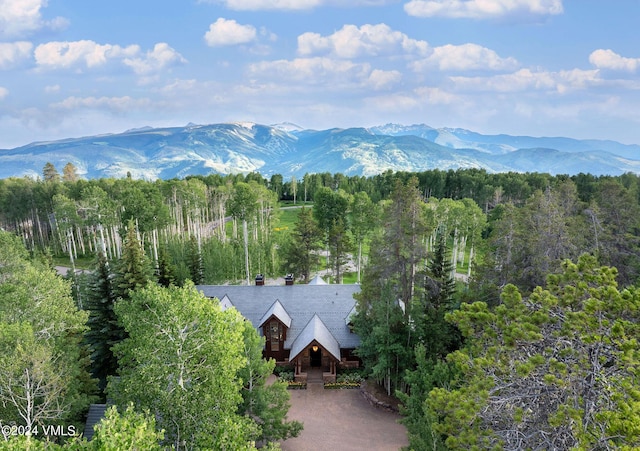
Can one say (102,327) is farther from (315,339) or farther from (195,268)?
(195,268)

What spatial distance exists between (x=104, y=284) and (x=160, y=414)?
48.9ft

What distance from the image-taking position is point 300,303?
31312 millimetres

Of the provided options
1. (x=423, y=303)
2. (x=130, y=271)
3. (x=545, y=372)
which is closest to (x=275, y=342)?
(x=130, y=271)

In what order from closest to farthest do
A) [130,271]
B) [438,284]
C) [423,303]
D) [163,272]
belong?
[423,303]
[438,284]
[130,271]
[163,272]

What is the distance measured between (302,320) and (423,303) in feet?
37.2

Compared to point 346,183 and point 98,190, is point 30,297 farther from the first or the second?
point 346,183

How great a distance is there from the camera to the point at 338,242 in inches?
1720

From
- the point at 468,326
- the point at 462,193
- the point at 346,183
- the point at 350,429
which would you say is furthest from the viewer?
the point at 346,183

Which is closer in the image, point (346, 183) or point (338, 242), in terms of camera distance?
point (338, 242)

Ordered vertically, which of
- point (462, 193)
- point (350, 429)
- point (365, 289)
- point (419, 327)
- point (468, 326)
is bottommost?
point (350, 429)

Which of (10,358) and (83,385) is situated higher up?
(10,358)

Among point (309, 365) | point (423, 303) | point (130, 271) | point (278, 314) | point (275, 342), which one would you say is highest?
point (130, 271)

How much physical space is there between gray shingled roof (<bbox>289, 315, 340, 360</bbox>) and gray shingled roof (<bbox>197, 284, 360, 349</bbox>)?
602 mm

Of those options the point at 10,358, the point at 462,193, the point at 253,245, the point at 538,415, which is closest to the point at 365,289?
the point at 538,415
